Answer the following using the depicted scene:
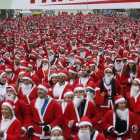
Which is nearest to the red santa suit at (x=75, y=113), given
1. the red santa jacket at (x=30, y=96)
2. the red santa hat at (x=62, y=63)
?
the red santa jacket at (x=30, y=96)

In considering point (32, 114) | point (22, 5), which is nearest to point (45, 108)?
point (32, 114)

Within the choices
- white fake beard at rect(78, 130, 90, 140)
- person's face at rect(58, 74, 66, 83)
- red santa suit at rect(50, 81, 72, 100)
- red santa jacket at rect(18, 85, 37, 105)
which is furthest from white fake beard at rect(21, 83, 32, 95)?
white fake beard at rect(78, 130, 90, 140)

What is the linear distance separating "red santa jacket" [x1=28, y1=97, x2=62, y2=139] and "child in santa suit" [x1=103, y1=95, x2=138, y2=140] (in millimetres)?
823

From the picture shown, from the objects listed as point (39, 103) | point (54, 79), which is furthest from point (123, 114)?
point (54, 79)

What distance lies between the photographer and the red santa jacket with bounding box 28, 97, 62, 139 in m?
6.42

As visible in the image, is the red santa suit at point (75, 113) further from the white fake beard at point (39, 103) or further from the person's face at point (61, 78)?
the person's face at point (61, 78)

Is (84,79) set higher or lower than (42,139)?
higher

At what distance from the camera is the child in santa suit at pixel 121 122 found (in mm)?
6203

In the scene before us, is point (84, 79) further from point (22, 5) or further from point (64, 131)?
point (22, 5)

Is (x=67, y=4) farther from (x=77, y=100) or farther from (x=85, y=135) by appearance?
(x=77, y=100)

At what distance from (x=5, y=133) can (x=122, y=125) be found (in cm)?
188

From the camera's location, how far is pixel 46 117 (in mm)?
6430

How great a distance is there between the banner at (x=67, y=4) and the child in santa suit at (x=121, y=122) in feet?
6.15

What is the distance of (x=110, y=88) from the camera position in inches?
324
